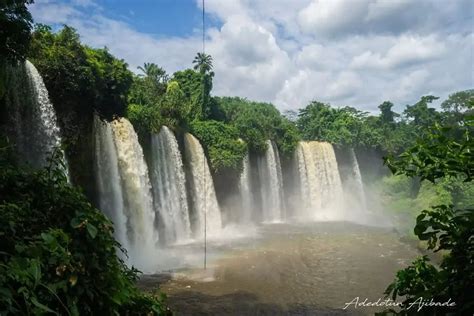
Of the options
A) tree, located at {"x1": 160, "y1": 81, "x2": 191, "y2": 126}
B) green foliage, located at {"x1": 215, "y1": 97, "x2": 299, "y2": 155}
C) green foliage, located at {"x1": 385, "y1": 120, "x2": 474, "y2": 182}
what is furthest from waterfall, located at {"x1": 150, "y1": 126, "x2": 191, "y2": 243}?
green foliage, located at {"x1": 385, "y1": 120, "x2": 474, "y2": 182}

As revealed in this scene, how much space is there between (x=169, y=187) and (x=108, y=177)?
4.77 metres

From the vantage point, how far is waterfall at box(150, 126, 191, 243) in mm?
18047

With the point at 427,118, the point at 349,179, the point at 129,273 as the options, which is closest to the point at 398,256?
the point at 129,273

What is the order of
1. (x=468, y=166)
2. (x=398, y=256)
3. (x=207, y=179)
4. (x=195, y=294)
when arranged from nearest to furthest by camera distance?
(x=468, y=166), (x=195, y=294), (x=398, y=256), (x=207, y=179)

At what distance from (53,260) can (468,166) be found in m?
2.43

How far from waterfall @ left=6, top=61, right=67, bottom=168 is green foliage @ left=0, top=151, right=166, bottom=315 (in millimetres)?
8063

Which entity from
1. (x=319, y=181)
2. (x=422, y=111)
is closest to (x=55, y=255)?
(x=319, y=181)

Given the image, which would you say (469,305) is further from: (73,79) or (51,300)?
(73,79)

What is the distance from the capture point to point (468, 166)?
2.20m

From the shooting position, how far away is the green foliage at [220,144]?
23031 millimetres

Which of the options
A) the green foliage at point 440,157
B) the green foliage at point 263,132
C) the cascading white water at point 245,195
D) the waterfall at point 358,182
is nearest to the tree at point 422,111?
the waterfall at point 358,182

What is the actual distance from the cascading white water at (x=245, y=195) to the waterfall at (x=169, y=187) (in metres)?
6.19

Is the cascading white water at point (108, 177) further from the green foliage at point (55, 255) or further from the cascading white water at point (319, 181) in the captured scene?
the cascading white water at point (319, 181)

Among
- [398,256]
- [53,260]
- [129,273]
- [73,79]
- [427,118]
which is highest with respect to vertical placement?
[427,118]
